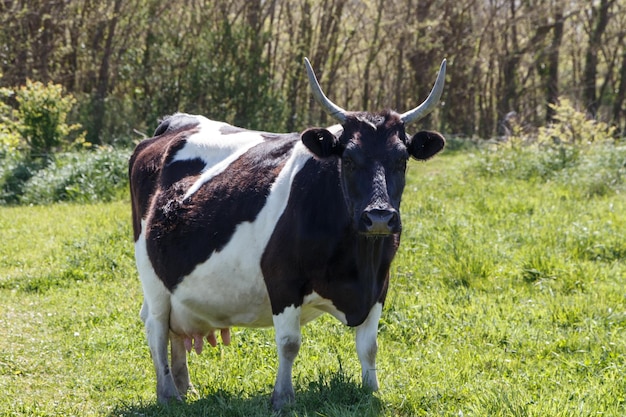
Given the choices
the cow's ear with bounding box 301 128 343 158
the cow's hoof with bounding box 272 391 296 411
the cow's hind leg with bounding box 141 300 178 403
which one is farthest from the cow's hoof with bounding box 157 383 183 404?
the cow's ear with bounding box 301 128 343 158

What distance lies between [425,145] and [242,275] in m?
1.36

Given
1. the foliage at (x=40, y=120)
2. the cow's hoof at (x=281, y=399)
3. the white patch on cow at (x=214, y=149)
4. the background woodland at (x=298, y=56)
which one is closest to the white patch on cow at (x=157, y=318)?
the white patch on cow at (x=214, y=149)

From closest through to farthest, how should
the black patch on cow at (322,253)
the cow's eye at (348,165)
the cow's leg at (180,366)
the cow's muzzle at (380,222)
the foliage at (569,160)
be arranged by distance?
1. the cow's muzzle at (380,222)
2. the cow's eye at (348,165)
3. the black patch on cow at (322,253)
4. the cow's leg at (180,366)
5. the foliage at (569,160)

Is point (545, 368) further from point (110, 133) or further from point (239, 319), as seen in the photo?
point (110, 133)

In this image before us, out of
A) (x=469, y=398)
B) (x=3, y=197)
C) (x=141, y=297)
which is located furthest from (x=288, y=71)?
(x=469, y=398)

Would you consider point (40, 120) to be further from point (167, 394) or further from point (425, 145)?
point (425, 145)

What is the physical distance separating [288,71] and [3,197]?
32.3 ft

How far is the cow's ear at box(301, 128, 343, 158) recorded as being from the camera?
471 cm

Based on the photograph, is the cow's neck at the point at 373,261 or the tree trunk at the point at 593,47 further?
the tree trunk at the point at 593,47

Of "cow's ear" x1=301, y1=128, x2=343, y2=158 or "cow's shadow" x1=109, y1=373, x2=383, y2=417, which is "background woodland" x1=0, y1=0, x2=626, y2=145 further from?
"cow's ear" x1=301, y1=128, x2=343, y2=158

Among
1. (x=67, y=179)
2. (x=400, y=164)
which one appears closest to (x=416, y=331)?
(x=400, y=164)

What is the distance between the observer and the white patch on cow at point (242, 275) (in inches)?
199

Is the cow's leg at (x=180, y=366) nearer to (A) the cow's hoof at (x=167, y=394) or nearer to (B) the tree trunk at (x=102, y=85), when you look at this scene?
(A) the cow's hoof at (x=167, y=394)

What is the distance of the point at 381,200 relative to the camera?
14.5 feet
